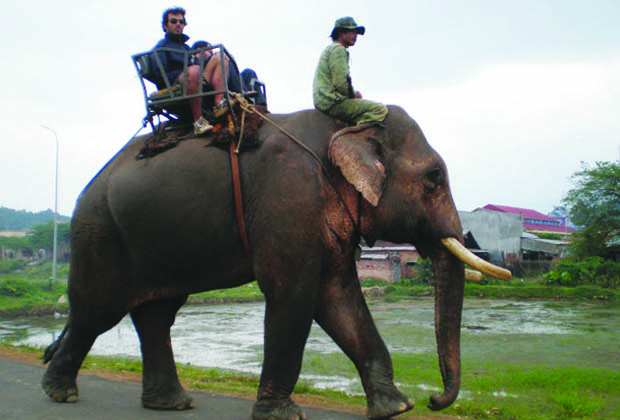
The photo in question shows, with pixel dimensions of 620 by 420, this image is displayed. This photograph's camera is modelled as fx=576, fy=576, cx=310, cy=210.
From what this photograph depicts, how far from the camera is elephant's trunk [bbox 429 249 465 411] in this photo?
12.3 feet

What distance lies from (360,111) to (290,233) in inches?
41.6

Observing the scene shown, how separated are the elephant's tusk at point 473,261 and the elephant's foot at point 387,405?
3.33ft

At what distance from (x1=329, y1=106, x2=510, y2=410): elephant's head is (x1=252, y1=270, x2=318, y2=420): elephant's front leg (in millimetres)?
693

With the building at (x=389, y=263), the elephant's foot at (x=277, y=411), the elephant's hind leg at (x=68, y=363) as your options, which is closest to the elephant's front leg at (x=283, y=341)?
the elephant's foot at (x=277, y=411)

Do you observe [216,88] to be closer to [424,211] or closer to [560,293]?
[424,211]

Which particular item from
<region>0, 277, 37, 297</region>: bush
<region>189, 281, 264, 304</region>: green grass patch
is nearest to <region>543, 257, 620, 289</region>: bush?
<region>189, 281, 264, 304</region>: green grass patch

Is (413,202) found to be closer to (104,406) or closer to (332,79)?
(332,79)

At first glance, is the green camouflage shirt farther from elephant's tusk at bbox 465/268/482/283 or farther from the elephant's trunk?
elephant's tusk at bbox 465/268/482/283

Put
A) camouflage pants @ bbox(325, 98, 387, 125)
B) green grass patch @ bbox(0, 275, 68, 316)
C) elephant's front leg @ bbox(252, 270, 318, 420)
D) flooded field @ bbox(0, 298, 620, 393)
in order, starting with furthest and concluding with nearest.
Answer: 1. green grass patch @ bbox(0, 275, 68, 316)
2. flooded field @ bbox(0, 298, 620, 393)
3. camouflage pants @ bbox(325, 98, 387, 125)
4. elephant's front leg @ bbox(252, 270, 318, 420)

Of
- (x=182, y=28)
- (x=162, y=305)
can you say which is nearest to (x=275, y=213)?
(x=162, y=305)

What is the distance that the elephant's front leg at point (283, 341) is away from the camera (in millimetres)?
3686

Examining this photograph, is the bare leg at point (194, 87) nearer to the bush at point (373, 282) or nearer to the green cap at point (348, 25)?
the green cap at point (348, 25)

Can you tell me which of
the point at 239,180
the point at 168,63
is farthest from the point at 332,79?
the point at 168,63

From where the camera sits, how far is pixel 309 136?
4.07m
